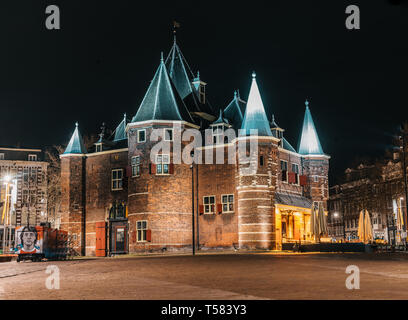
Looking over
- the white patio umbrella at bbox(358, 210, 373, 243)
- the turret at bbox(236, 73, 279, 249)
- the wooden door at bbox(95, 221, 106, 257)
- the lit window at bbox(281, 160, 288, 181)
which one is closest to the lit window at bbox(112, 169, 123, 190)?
the wooden door at bbox(95, 221, 106, 257)

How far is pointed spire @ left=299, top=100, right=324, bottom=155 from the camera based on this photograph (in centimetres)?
5022

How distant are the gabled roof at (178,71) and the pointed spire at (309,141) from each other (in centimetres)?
1172

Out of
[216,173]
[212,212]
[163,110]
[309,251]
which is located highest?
[163,110]

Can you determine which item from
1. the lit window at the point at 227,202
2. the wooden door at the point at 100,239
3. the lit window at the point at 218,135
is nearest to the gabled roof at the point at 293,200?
the lit window at the point at 227,202

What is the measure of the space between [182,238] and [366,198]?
21922 millimetres

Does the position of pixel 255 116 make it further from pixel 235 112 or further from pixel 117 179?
pixel 117 179

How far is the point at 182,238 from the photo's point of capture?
42031mm

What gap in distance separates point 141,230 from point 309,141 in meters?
18.8

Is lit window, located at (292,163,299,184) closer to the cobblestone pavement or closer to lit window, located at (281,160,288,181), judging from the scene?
lit window, located at (281,160,288,181)

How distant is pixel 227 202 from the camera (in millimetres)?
42562

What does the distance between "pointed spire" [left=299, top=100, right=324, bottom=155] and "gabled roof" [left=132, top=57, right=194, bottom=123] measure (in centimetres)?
1222

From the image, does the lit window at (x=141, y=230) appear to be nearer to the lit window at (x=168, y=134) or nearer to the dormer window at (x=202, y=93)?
the lit window at (x=168, y=134)
